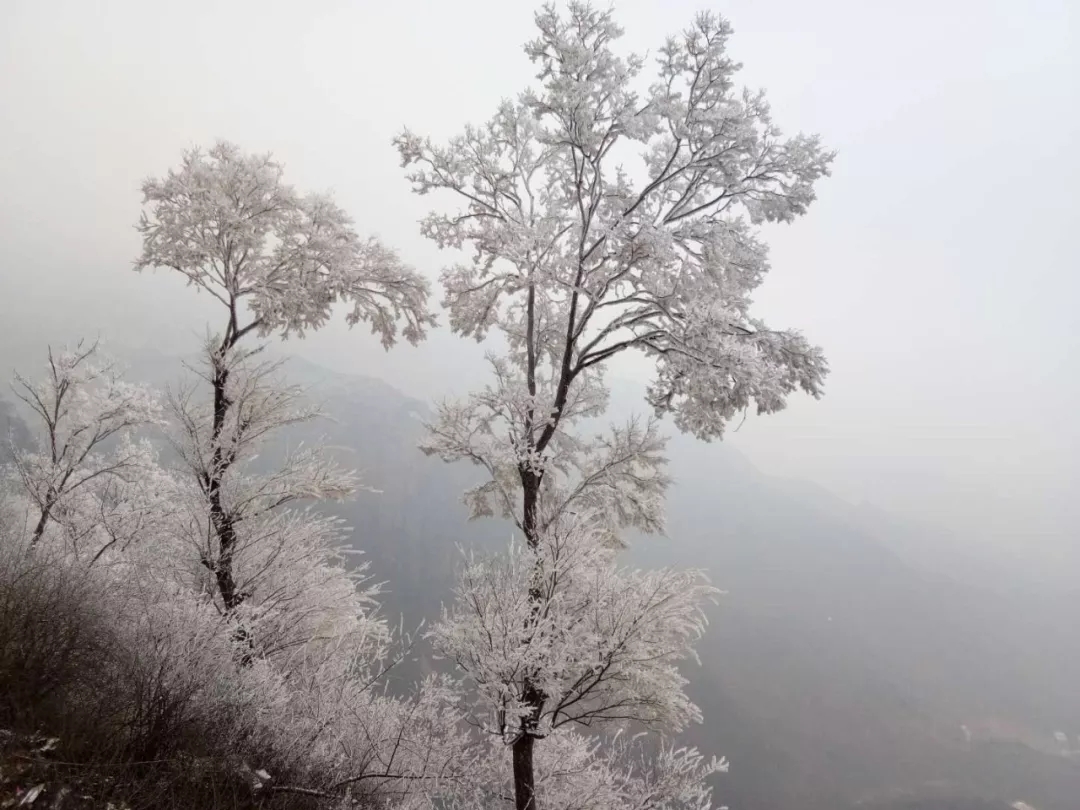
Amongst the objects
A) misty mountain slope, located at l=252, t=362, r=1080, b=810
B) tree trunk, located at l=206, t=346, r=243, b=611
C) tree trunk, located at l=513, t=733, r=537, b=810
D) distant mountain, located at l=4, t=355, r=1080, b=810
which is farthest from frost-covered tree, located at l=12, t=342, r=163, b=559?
misty mountain slope, located at l=252, t=362, r=1080, b=810

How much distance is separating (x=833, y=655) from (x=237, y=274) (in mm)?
156712

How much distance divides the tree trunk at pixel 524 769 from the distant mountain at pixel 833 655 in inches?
1865

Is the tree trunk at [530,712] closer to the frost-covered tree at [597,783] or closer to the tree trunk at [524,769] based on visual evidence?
the tree trunk at [524,769]

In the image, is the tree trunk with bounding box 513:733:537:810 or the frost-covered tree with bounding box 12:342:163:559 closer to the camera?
the tree trunk with bounding box 513:733:537:810

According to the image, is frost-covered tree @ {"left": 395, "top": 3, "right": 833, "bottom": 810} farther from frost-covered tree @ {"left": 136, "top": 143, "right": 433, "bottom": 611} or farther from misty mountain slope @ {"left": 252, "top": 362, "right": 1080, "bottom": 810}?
misty mountain slope @ {"left": 252, "top": 362, "right": 1080, "bottom": 810}

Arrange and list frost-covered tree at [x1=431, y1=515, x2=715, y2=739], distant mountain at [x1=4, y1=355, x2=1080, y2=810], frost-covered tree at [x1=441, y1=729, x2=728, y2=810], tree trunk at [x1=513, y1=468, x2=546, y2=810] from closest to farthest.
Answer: frost-covered tree at [x1=431, y1=515, x2=715, y2=739] < tree trunk at [x1=513, y1=468, x2=546, y2=810] < frost-covered tree at [x1=441, y1=729, x2=728, y2=810] < distant mountain at [x1=4, y1=355, x2=1080, y2=810]

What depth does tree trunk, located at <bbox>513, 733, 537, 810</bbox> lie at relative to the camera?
20.3 ft

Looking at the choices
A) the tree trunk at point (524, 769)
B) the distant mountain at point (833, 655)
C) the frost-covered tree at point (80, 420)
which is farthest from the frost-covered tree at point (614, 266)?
the distant mountain at point (833, 655)

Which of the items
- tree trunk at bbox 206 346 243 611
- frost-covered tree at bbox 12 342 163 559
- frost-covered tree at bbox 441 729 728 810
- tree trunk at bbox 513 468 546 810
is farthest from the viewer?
frost-covered tree at bbox 12 342 163 559

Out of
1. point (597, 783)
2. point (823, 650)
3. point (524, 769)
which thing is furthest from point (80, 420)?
point (823, 650)

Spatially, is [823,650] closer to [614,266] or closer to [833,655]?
[833,655]

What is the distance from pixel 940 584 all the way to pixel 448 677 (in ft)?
762

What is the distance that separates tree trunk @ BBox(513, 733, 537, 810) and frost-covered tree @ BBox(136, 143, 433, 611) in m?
4.15

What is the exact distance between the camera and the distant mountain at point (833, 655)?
287ft
